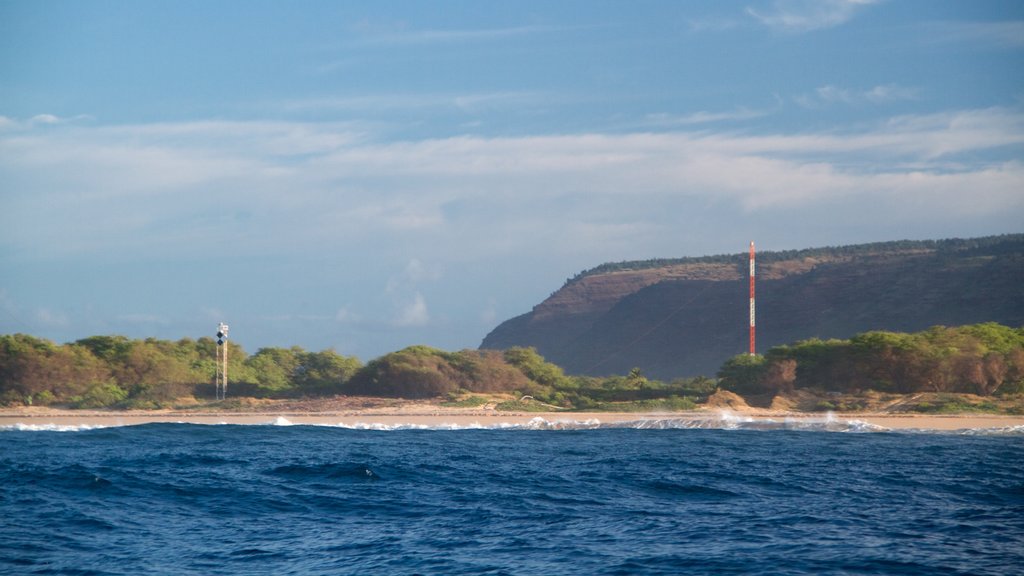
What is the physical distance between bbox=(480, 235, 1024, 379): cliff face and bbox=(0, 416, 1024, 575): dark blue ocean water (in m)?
45.2

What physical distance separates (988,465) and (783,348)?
670 inches

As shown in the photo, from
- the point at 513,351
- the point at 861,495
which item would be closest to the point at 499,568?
the point at 861,495

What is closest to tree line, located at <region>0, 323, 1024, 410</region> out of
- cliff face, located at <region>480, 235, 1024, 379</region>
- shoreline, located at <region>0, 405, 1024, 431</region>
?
shoreline, located at <region>0, 405, 1024, 431</region>

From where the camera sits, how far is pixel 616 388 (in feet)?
135

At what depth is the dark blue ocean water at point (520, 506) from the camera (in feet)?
42.6

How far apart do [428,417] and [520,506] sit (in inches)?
692

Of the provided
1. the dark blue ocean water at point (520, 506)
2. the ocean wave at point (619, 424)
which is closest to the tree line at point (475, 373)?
the ocean wave at point (619, 424)

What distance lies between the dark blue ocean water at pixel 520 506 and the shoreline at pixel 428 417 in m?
3.54

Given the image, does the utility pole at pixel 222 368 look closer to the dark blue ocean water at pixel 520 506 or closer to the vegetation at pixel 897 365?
the dark blue ocean water at pixel 520 506

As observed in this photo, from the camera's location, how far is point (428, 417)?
1357 inches

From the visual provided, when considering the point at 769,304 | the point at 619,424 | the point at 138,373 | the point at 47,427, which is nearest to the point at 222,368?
the point at 138,373

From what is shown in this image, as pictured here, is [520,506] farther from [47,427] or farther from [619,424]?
[47,427]

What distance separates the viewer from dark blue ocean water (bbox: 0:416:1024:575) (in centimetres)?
1298

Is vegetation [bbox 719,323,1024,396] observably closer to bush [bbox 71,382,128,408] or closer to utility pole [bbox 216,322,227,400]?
utility pole [bbox 216,322,227,400]
